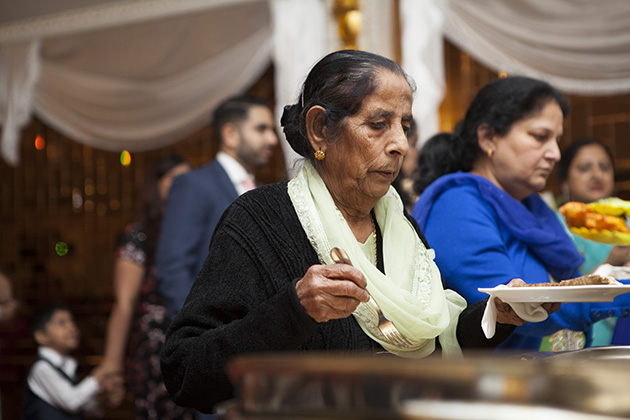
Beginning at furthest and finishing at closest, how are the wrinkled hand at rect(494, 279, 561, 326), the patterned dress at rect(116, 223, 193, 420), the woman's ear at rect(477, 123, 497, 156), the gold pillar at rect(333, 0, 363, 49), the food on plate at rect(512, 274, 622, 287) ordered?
the gold pillar at rect(333, 0, 363, 49) < the patterned dress at rect(116, 223, 193, 420) < the woman's ear at rect(477, 123, 497, 156) < the wrinkled hand at rect(494, 279, 561, 326) < the food on plate at rect(512, 274, 622, 287)

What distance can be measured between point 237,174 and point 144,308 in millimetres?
831

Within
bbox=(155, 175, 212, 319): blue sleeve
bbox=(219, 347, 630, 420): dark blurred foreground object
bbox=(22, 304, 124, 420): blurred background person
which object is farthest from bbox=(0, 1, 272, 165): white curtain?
bbox=(219, 347, 630, 420): dark blurred foreground object

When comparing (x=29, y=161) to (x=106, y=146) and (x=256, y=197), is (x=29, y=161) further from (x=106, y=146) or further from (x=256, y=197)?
(x=256, y=197)

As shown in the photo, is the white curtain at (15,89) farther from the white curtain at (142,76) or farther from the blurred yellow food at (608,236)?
the blurred yellow food at (608,236)

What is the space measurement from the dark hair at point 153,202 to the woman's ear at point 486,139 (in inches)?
80.2

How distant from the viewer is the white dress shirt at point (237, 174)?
3.27 metres

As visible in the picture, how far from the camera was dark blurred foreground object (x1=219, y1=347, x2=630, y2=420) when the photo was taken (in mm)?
621

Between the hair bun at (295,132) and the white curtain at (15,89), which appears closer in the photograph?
the hair bun at (295,132)

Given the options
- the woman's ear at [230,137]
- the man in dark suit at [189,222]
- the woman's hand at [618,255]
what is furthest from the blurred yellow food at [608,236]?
the woman's ear at [230,137]

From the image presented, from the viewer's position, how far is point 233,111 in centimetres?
364

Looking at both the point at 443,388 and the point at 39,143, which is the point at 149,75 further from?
the point at 443,388

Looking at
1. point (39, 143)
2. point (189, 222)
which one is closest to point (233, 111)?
point (189, 222)

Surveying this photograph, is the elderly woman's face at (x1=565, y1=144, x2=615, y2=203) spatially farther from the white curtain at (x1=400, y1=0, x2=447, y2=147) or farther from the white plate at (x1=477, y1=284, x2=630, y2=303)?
the white plate at (x1=477, y1=284, x2=630, y2=303)

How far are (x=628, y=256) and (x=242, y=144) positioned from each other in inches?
70.1
